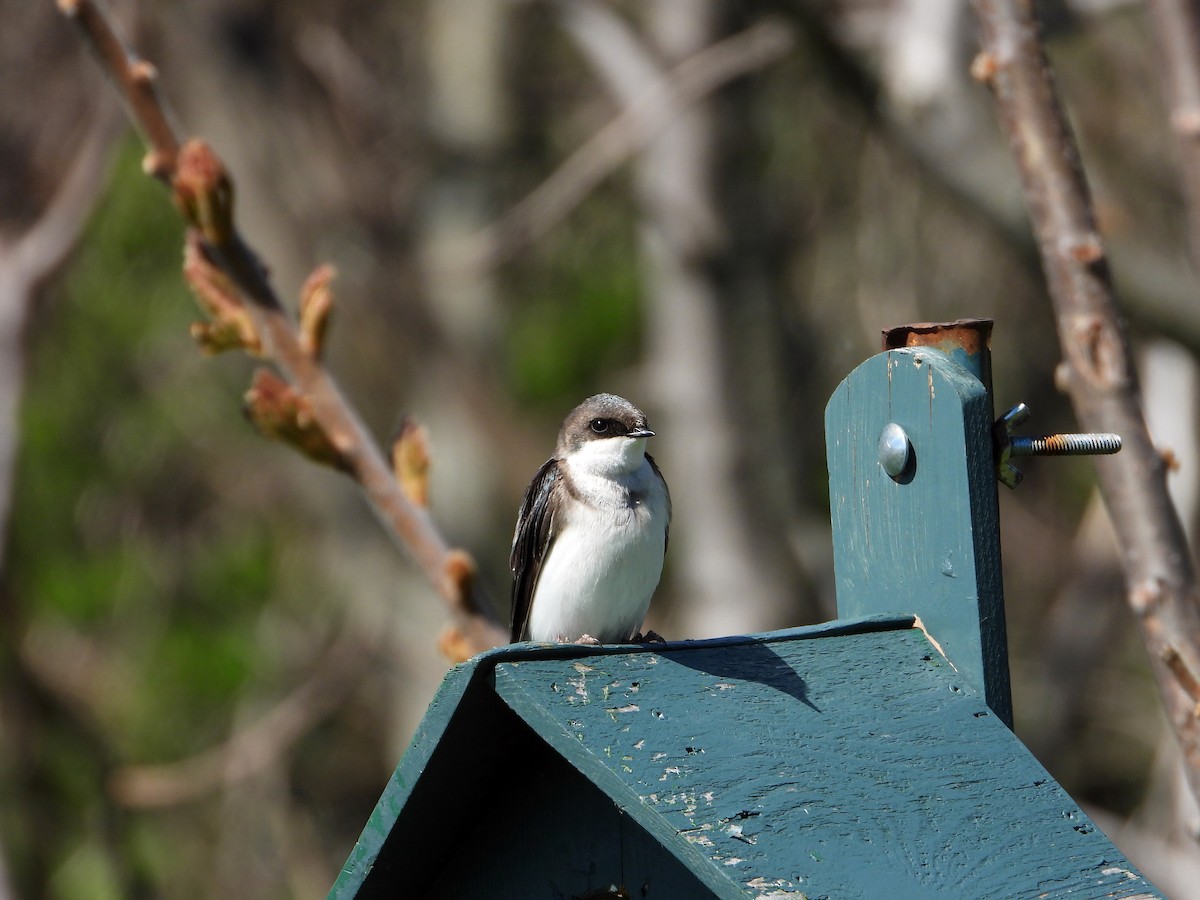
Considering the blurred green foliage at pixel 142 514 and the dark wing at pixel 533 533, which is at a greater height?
the blurred green foliage at pixel 142 514

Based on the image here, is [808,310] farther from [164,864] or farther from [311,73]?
[164,864]

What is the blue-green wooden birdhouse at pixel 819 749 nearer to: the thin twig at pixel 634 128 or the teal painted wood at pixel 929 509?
the teal painted wood at pixel 929 509

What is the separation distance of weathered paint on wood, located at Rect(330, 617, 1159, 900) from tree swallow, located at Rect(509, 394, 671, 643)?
0.85m

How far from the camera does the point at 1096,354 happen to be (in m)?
2.80

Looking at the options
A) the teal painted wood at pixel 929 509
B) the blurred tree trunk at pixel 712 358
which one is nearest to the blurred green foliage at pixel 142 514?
the blurred tree trunk at pixel 712 358

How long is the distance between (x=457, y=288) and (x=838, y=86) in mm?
3338

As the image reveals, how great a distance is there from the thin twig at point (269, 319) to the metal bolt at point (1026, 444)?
1023 mm

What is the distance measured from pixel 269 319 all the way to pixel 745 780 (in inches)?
55.1

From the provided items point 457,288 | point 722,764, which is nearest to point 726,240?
point 457,288

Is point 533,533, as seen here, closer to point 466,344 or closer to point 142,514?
point 466,344

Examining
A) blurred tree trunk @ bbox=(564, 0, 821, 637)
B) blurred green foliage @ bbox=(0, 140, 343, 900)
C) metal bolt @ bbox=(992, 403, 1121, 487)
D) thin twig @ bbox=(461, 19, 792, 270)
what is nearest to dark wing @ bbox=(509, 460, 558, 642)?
metal bolt @ bbox=(992, 403, 1121, 487)

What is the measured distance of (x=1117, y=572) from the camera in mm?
8305

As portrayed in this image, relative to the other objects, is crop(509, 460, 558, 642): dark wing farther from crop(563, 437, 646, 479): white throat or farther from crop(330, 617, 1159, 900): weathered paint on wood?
crop(330, 617, 1159, 900): weathered paint on wood

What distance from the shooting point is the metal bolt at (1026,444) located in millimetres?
2289
